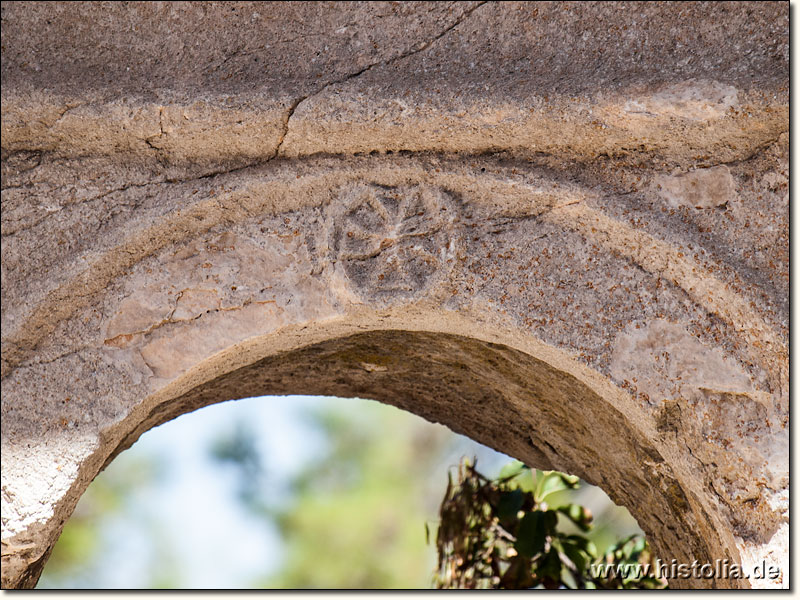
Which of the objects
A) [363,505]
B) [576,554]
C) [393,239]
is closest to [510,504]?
[576,554]

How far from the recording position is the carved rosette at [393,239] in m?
1.62

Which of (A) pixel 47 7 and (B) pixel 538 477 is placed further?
(B) pixel 538 477

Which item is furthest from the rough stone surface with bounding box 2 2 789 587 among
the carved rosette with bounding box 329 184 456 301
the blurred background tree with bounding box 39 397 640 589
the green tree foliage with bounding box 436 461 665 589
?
the blurred background tree with bounding box 39 397 640 589

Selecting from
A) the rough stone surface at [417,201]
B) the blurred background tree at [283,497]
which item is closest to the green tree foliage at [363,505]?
the blurred background tree at [283,497]

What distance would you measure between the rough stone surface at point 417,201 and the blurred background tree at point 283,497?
5.54 meters

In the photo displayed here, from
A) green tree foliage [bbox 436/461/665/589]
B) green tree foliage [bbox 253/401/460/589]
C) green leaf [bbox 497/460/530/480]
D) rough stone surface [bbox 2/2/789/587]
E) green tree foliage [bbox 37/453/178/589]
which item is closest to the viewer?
rough stone surface [bbox 2/2/789/587]

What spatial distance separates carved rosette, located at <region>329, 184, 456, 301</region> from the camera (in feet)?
5.31

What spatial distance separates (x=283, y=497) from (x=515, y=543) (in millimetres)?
6987

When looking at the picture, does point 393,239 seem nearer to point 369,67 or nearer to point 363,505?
point 369,67

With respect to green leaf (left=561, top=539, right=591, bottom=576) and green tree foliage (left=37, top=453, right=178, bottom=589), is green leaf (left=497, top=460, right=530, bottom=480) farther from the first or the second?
green tree foliage (left=37, top=453, right=178, bottom=589)

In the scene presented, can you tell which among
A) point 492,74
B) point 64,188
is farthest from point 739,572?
point 64,188

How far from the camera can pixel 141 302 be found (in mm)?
1584

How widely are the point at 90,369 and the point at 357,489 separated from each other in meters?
7.41

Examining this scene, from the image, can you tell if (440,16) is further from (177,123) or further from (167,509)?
(167,509)
